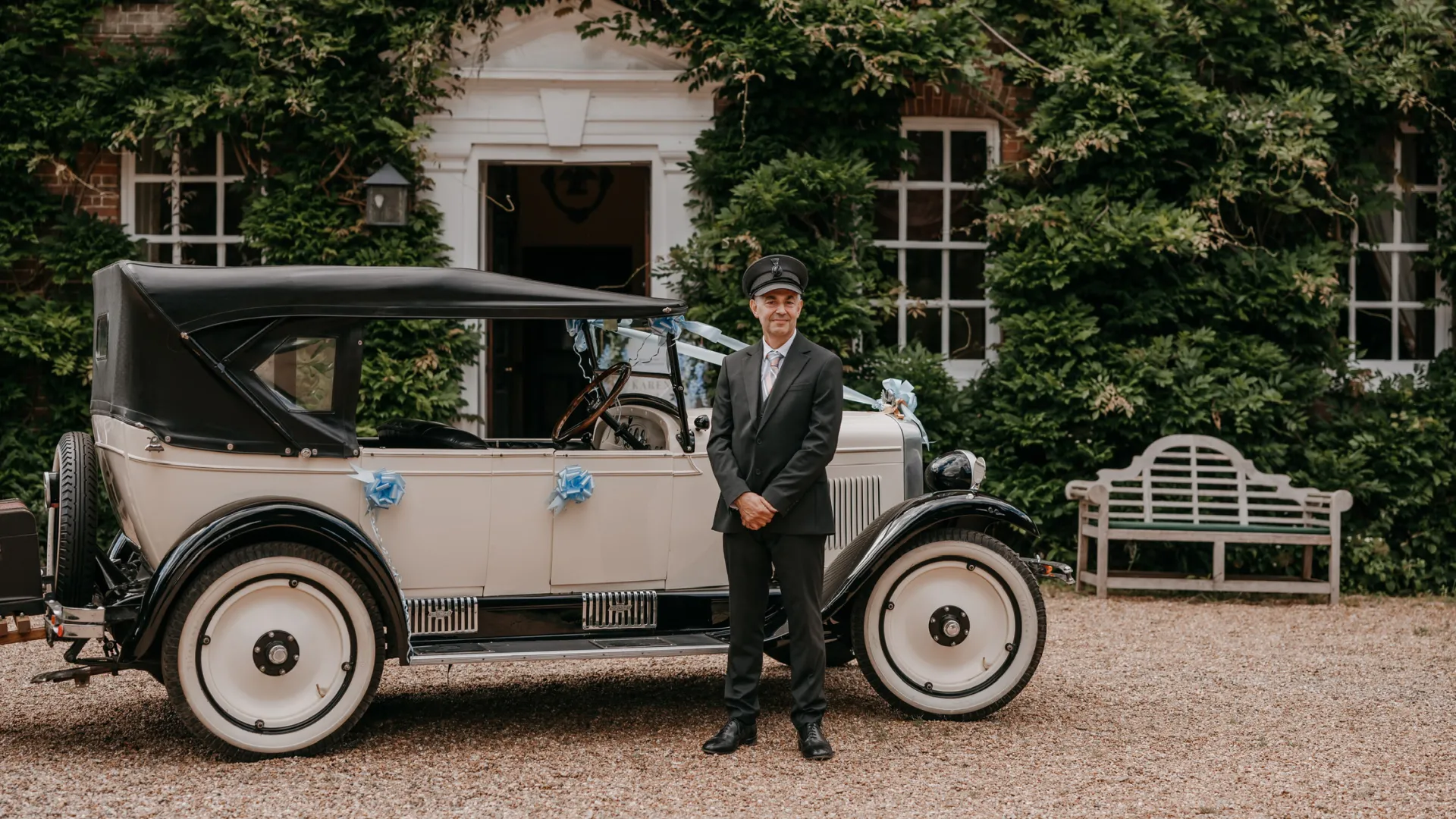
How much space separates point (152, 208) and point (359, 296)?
18.2 feet

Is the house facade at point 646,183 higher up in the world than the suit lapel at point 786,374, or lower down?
higher up

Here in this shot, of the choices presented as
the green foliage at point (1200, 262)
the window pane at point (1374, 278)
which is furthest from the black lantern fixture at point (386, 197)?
the window pane at point (1374, 278)

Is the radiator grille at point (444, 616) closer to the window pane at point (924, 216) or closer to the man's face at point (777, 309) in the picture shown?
the man's face at point (777, 309)

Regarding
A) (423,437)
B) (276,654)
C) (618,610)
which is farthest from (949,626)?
(276,654)

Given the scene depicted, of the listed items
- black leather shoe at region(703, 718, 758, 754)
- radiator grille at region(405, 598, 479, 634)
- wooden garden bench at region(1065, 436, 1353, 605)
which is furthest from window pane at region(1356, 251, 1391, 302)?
radiator grille at region(405, 598, 479, 634)

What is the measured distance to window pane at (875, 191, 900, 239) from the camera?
9.96 metres

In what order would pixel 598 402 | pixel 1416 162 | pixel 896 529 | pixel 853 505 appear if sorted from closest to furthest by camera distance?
pixel 896 529 → pixel 598 402 → pixel 853 505 → pixel 1416 162

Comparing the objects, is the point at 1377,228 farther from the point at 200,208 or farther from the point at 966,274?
the point at 200,208

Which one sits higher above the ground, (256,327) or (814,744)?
(256,327)

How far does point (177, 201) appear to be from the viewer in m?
9.47

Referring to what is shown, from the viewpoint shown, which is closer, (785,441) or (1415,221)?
(785,441)

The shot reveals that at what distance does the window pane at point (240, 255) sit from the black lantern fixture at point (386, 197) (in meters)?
0.98

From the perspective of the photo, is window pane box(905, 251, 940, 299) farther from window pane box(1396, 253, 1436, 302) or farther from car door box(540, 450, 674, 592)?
car door box(540, 450, 674, 592)

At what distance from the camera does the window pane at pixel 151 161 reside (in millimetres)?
9414
